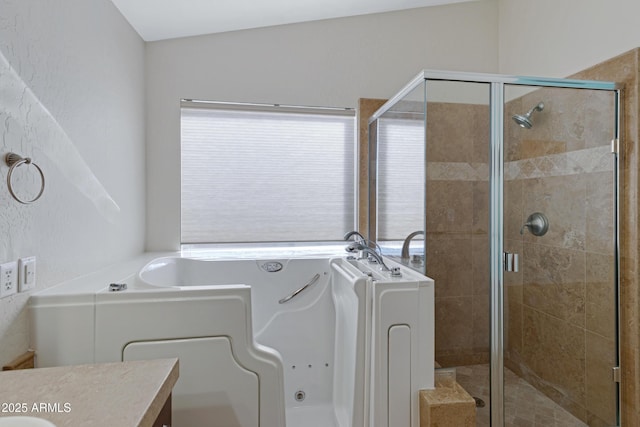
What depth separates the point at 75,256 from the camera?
4.67ft

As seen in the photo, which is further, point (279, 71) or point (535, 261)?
point (279, 71)

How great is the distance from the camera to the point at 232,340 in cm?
128

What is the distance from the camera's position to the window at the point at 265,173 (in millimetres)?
2318

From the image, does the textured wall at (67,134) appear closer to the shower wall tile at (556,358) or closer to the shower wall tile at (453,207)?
the shower wall tile at (453,207)

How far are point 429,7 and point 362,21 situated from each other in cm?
53

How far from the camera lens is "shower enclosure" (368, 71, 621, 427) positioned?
170cm

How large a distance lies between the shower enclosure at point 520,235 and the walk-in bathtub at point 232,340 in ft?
1.13

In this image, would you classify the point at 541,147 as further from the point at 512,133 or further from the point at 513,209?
the point at 513,209

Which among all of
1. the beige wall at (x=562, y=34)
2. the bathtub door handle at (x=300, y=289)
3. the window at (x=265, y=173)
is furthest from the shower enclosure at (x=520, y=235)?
the window at (x=265, y=173)

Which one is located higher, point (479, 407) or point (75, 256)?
point (75, 256)

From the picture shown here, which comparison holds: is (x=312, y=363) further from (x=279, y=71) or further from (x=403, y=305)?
(x=279, y=71)

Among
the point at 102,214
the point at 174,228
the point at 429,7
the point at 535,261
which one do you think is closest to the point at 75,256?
the point at 102,214

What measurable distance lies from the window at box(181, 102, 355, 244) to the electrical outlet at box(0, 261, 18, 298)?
4.06 feet

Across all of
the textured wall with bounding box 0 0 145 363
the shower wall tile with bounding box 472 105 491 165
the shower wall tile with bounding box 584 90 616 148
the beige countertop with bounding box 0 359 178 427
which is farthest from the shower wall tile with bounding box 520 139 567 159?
the textured wall with bounding box 0 0 145 363
